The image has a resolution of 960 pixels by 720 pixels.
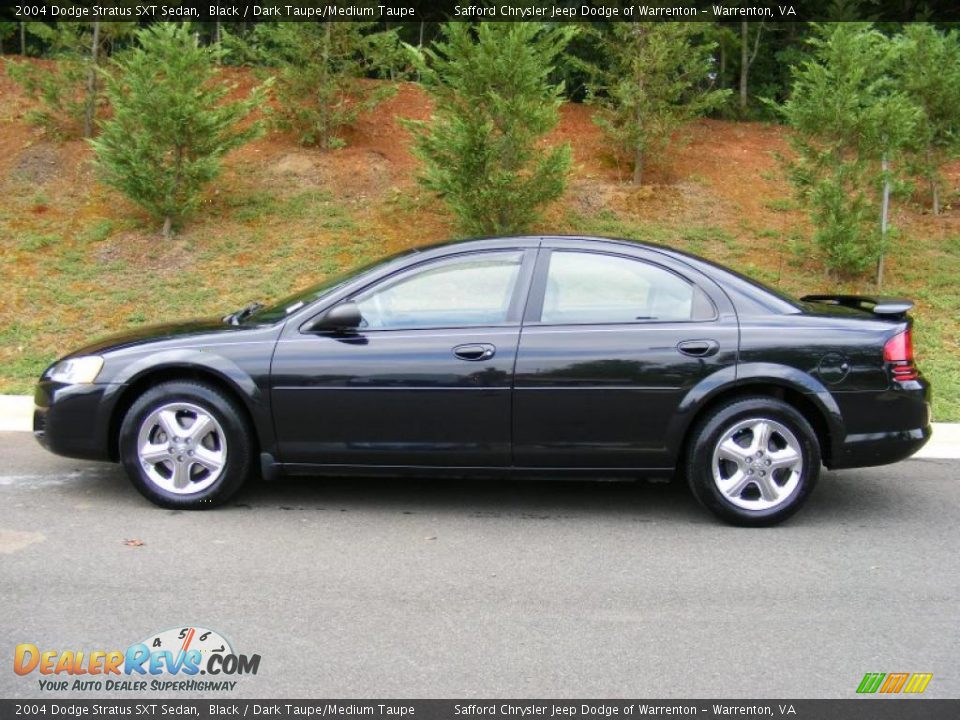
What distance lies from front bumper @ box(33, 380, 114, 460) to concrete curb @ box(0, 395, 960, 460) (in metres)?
2.12

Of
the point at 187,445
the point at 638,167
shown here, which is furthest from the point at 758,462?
the point at 638,167

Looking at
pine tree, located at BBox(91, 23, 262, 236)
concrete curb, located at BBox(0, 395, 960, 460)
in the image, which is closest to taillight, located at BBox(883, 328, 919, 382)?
concrete curb, located at BBox(0, 395, 960, 460)

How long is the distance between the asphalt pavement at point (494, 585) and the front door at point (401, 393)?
43cm

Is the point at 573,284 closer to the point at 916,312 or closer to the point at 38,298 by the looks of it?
the point at 916,312

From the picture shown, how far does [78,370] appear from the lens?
18.6 ft

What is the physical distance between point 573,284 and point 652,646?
7.37 feet

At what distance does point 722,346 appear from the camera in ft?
17.8

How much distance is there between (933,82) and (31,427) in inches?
408

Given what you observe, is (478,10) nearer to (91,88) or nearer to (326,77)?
(326,77)

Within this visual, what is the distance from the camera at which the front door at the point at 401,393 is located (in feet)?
17.8

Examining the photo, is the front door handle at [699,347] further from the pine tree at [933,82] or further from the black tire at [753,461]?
the pine tree at [933,82]

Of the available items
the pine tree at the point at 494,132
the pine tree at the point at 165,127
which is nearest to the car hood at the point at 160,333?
the pine tree at the point at 494,132

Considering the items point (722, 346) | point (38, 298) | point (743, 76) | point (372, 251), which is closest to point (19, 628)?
point (722, 346)

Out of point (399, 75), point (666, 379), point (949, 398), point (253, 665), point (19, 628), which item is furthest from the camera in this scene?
point (399, 75)
